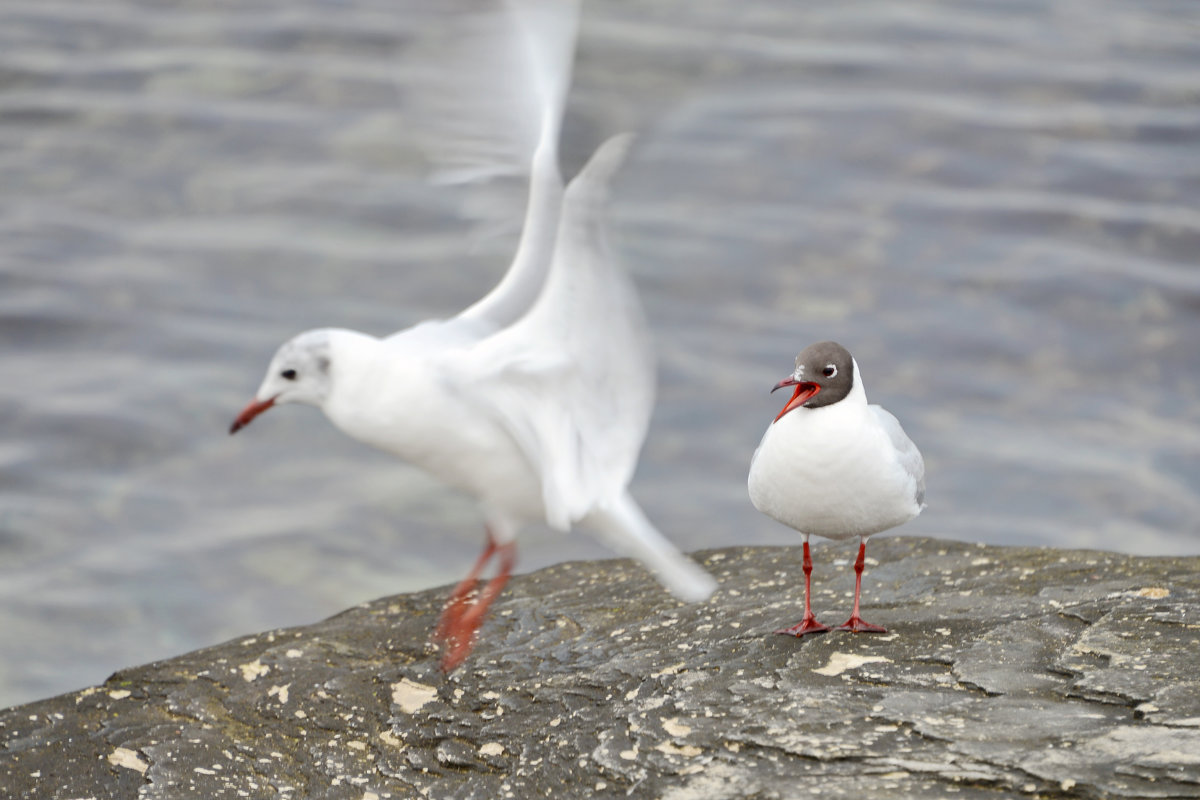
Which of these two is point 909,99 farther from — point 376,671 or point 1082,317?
point 376,671

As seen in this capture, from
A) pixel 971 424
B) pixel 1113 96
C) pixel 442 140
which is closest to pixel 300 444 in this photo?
pixel 442 140

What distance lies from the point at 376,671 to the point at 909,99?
25.1 ft

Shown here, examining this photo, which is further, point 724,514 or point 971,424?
point 971,424

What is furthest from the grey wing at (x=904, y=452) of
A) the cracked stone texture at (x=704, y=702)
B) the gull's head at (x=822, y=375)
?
the cracked stone texture at (x=704, y=702)

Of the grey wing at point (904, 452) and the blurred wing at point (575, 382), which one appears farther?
the blurred wing at point (575, 382)

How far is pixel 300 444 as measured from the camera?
795 cm

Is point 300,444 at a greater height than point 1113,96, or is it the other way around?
point 1113,96

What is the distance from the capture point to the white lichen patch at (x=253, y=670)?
4465 millimetres

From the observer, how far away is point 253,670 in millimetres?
4504

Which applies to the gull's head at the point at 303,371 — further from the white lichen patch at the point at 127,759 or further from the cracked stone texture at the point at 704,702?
the white lichen patch at the point at 127,759

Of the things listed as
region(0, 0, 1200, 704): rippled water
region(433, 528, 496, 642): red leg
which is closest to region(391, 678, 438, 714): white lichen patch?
region(433, 528, 496, 642): red leg

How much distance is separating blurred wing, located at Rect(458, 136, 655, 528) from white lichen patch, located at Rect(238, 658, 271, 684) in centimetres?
106

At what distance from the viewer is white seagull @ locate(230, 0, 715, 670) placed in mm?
4316

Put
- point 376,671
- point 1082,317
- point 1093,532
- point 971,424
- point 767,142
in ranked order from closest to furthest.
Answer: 1. point 376,671
2. point 1093,532
3. point 971,424
4. point 1082,317
5. point 767,142
